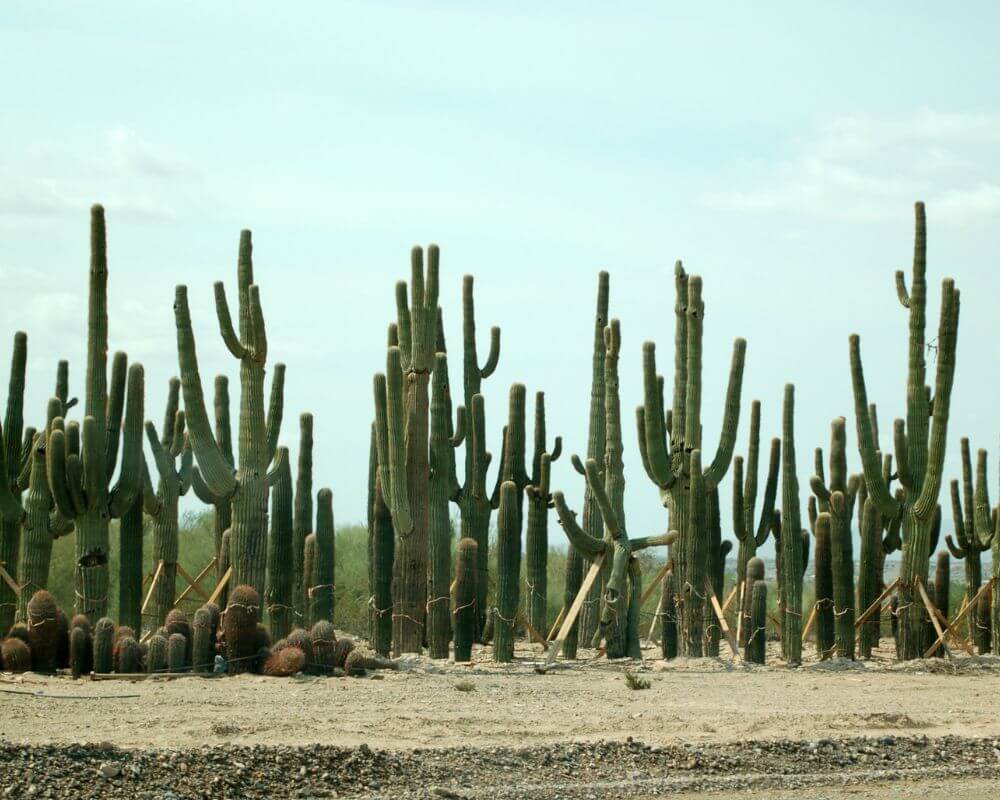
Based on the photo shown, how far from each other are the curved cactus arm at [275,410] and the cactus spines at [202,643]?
2.94m

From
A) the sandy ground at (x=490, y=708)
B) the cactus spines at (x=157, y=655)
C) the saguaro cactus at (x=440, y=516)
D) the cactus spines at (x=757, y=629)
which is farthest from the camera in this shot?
the saguaro cactus at (x=440, y=516)

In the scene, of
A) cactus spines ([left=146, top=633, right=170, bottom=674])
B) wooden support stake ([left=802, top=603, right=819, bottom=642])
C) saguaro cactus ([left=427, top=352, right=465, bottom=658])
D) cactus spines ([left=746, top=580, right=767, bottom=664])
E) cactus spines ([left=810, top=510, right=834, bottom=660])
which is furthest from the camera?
wooden support stake ([left=802, top=603, right=819, bottom=642])

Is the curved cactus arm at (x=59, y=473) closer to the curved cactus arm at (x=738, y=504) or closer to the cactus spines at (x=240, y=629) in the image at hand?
the cactus spines at (x=240, y=629)

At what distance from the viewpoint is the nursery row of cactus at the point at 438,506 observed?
16234 millimetres

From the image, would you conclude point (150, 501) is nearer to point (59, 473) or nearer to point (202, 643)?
point (59, 473)

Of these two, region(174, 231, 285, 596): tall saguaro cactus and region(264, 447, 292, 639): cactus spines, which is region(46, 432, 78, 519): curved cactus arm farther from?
region(264, 447, 292, 639): cactus spines

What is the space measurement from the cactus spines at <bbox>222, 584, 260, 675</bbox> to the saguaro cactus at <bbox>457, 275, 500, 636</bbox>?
371cm

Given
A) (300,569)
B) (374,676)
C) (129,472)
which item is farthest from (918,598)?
(129,472)

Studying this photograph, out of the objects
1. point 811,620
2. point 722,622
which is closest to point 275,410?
point 722,622

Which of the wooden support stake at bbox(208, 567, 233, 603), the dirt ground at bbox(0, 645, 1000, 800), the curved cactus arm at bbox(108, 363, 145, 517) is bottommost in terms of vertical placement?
the dirt ground at bbox(0, 645, 1000, 800)

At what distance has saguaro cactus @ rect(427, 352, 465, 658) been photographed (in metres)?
17.4

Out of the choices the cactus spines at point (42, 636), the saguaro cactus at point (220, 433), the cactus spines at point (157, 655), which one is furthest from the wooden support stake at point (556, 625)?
the cactus spines at point (42, 636)

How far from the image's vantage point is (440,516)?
17906 mm

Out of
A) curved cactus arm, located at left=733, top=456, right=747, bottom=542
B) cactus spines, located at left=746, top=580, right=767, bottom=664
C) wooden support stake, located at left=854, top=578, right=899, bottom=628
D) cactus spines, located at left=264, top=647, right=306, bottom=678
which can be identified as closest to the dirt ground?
cactus spines, located at left=264, top=647, right=306, bottom=678
